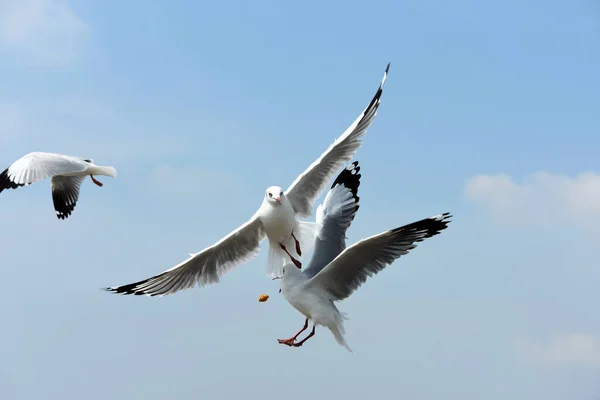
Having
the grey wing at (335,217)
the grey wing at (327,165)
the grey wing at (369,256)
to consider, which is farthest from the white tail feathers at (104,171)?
the grey wing at (369,256)

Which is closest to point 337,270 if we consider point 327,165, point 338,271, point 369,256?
point 338,271

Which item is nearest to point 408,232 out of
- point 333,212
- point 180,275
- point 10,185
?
point 333,212

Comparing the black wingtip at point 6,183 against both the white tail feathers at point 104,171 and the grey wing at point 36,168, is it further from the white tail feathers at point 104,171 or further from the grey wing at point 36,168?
the white tail feathers at point 104,171

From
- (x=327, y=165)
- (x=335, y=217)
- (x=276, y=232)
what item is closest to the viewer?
(x=335, y=217)

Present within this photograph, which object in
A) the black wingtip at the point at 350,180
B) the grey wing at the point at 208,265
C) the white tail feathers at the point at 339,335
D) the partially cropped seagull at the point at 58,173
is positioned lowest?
the white tail feathers at the point at 339,335

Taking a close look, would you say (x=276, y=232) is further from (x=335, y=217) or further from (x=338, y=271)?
(x=338, y=271)

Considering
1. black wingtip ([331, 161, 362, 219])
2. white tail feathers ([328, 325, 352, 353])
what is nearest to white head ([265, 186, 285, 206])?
black wingtip ([331, 161, 362, 219])

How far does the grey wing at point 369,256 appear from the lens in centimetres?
532

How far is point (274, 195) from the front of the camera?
683 centimetres

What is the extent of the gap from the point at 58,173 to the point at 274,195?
11.0ft

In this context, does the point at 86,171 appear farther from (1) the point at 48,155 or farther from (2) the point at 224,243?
(2) the point at 224,243

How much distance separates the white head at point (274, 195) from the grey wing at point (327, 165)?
521 mm

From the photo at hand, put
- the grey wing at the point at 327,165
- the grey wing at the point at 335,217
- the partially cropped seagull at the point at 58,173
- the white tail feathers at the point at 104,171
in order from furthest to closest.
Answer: the white tail feathers at the point at 104,171
the partially cropped seagull at the point at 58,173
the grey wing at the point at 327,165
the grey wing at the point at 335,217

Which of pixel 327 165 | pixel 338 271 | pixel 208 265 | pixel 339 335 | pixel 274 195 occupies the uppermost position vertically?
pixel 327 165
